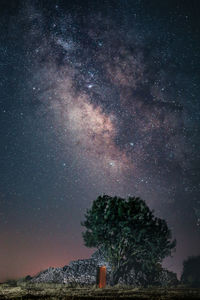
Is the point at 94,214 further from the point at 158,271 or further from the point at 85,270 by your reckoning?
the point at 158,271

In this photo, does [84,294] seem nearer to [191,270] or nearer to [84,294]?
[84,294]

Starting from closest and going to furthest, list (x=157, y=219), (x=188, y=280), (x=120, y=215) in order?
(x=120, y=215) < (x=157, y=219) < (x=188, y=280)

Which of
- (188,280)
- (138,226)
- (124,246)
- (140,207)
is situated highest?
(140,207)

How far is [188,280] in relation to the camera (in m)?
66.1

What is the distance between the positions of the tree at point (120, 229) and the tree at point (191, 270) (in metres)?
29.4

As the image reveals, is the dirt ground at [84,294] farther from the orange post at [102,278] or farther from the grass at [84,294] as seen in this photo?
the orange post at [102,278]

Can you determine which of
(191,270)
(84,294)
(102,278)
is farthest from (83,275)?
(191,270)

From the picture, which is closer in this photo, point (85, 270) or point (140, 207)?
point (140, 207)

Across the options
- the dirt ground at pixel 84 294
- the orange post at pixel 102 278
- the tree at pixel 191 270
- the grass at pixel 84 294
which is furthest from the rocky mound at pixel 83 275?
the dirt ground at pixel 84 294

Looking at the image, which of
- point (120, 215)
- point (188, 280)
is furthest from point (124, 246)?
point (188, 280)

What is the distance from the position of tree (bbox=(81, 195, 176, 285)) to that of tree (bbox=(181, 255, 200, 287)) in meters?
29.4

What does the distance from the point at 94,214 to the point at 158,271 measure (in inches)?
827

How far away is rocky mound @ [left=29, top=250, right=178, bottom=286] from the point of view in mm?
48250

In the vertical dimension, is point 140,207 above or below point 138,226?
A: above
